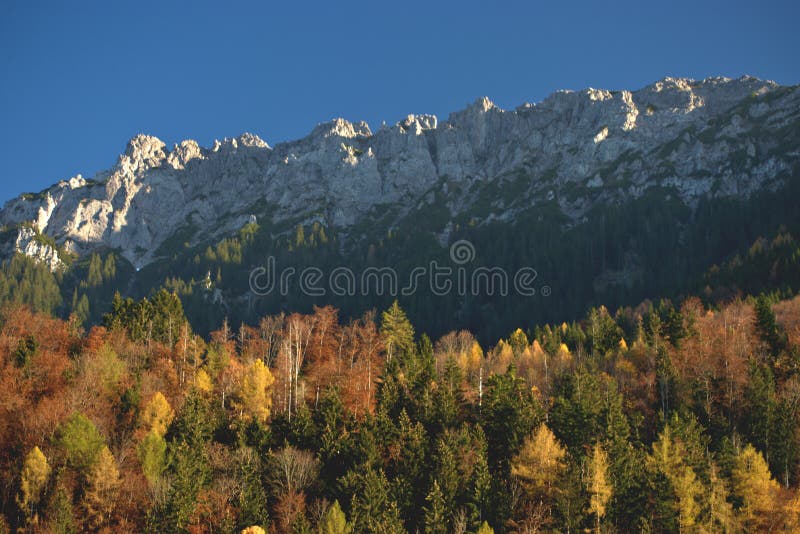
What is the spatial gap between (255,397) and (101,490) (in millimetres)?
21485

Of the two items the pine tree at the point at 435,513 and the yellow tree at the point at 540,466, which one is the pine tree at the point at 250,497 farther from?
the yellow tree at the point at 540,466

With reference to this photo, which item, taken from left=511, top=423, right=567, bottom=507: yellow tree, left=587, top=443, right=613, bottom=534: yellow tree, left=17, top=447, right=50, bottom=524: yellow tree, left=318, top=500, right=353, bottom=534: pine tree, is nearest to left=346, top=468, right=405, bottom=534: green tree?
left=318, top=500, right=353, bottom=534: pine tree

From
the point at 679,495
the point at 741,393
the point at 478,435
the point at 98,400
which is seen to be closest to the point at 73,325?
the point at 98,400

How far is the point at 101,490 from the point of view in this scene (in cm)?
6103

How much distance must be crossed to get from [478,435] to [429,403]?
819cm

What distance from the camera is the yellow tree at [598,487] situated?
62.4 m

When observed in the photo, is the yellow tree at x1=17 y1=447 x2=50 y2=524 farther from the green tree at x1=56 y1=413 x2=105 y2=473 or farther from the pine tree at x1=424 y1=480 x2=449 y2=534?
the pine tree at x1=424 y1=480 x2=449 y2=534

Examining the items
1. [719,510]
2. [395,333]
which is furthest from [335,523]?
[395,333]

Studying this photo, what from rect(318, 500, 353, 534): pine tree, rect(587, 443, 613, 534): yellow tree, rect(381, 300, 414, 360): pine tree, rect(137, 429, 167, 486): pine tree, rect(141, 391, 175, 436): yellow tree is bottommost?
rect(318, 500, 353, 534): pine tree

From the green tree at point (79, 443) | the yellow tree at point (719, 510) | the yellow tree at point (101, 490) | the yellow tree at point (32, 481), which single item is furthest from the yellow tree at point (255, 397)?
the yellow tree at point (719, 510)

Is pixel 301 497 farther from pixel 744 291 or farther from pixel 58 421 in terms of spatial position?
pixel 744 291

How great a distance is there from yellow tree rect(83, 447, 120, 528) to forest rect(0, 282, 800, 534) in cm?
21

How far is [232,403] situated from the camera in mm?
78688

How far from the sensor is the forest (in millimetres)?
61344
